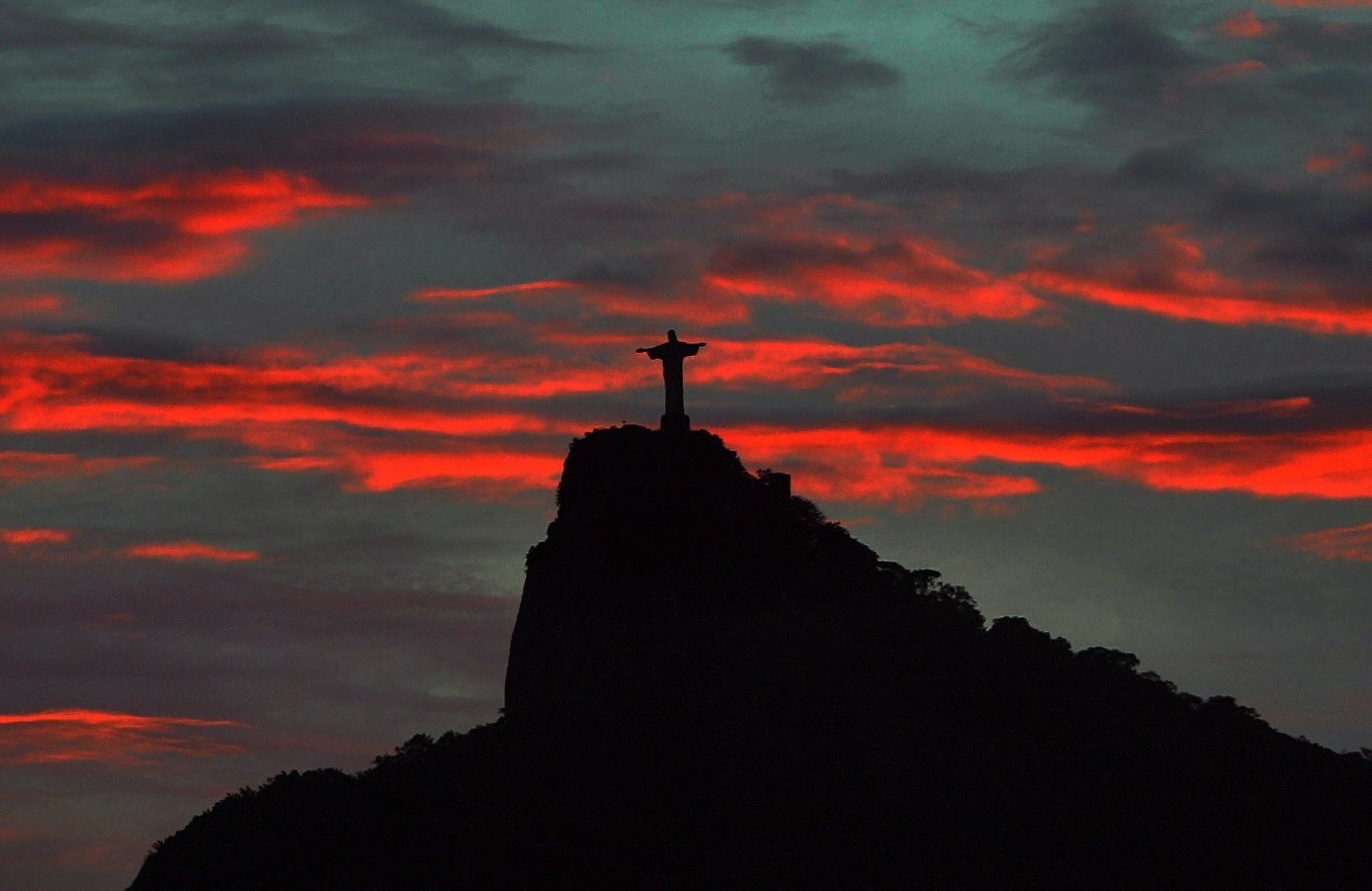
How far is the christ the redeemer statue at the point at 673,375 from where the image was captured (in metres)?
66.7

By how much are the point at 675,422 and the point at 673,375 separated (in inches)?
109

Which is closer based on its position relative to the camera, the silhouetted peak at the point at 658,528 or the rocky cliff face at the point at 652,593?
the rocky cliff face at the point at 652,593

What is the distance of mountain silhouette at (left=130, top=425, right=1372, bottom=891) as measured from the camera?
65.7 m

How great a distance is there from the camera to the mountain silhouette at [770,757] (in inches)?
2586

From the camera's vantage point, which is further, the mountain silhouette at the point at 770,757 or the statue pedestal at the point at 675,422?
the statue pedestal at the point at 675,422

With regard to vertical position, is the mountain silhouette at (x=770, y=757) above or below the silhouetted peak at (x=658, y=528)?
below

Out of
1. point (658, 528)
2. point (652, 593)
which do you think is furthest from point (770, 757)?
point (658, 528)

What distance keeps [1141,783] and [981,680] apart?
348 inches

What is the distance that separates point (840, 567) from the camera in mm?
77812

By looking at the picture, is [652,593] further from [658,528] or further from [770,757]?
[770,757]

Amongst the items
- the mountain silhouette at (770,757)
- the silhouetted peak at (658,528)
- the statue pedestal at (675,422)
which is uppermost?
the statue pedestal at (675,422)

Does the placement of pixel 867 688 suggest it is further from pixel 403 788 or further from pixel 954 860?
pixel 403 788

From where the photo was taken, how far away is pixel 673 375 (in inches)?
2675

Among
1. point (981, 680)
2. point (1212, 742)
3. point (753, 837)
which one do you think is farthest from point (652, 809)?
point (1212, 742)
